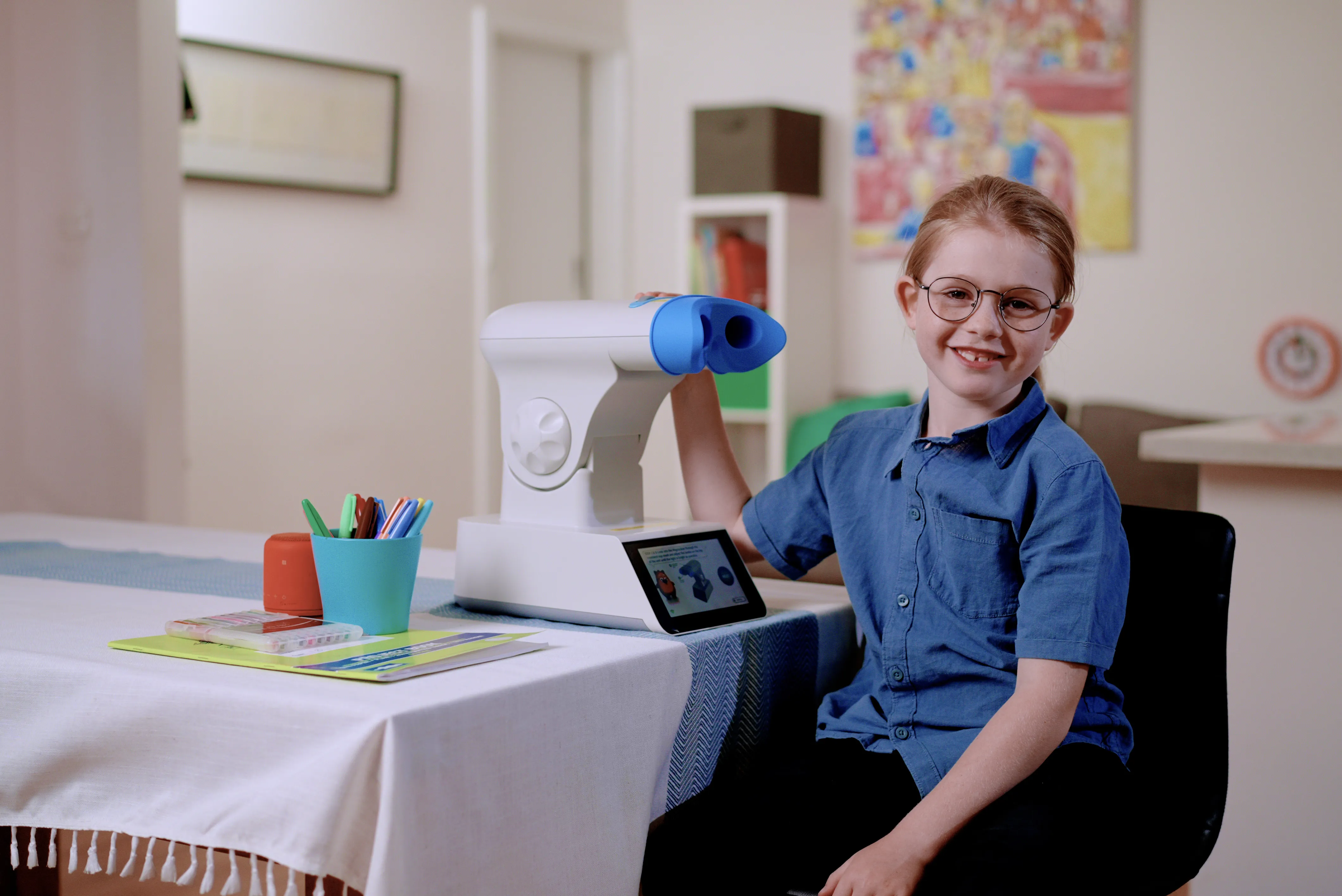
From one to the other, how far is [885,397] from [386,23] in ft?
5.99

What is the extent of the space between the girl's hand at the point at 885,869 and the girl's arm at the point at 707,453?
41 centimetres

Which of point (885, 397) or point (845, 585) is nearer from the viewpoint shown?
point (845, 585)

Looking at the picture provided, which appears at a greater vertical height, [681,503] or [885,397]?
[885,397]

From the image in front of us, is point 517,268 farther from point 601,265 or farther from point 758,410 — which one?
point 758,410

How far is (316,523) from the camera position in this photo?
1095 mm

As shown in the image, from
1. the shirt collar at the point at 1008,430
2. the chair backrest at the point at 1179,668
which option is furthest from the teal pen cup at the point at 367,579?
the chair backrest at the point at 1179,668

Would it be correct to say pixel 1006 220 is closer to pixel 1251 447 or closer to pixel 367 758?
pixel 367 758

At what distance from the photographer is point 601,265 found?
4.58 meters

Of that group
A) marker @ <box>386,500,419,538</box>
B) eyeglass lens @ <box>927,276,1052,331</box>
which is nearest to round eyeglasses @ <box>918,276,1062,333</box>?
eyeglass lens @ <box>927,276,1052,331</box>

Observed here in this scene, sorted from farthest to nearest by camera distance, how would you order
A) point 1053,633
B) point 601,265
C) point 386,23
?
point 601,265
point 386,23
point 1053,633

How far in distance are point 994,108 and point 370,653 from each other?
329cm

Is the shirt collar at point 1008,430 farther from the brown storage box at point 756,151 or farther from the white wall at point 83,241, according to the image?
the brown storage box at point 756,151

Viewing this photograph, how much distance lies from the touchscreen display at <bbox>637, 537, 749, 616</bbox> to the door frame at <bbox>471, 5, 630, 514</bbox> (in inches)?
115

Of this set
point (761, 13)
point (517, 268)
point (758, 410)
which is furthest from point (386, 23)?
point (758, 410)
